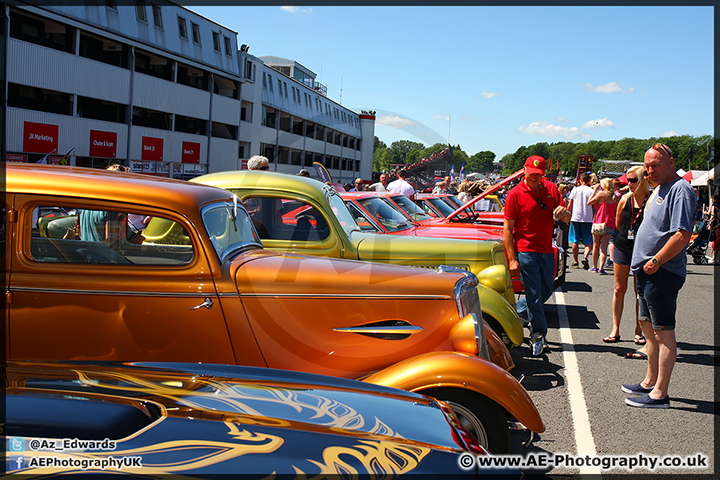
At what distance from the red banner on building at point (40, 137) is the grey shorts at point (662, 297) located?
2611cm

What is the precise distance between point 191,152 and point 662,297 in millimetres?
34354

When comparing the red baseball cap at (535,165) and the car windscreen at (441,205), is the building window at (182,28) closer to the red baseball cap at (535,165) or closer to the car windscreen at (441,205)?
the car windscreen at (441,205)

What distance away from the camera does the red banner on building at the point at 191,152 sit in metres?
35.2

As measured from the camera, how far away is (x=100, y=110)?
2964 centimetres

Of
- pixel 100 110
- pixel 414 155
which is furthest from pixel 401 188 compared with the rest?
pixel 414 155

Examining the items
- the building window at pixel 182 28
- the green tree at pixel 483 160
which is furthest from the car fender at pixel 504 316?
the green tree at pixel 483 160

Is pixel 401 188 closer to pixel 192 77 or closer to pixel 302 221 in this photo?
pixel 302 221

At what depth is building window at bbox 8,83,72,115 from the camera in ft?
79.4

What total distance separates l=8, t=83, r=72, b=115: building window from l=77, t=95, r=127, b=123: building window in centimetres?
89

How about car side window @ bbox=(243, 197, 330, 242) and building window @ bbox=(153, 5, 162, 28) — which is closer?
car side window @ bbox=(243, 197, 330, 242)

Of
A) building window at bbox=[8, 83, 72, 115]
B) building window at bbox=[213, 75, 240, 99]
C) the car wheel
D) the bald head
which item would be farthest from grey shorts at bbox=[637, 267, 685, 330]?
building window at bbox=[213, 75, 240, 99]

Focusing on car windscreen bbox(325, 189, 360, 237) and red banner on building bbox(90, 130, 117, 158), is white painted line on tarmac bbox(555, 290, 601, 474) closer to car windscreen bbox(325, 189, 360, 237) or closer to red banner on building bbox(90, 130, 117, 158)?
car windscreen bbox(325, 189, 360, 237)

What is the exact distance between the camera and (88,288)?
3.43 meters

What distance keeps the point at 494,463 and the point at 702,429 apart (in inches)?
133
